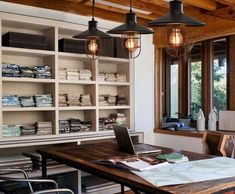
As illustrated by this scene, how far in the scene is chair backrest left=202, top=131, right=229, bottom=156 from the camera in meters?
2.58

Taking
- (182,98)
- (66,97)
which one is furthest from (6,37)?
(182,98)

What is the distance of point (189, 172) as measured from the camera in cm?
180

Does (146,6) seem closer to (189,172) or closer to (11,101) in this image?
(11,101)

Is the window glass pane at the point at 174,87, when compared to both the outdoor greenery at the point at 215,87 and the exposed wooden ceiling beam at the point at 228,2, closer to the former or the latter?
the outdoor greenery at the point at 215,87

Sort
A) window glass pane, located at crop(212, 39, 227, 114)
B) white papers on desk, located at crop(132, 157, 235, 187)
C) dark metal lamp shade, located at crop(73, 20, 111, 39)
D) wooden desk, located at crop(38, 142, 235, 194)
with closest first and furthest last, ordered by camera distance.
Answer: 1. wooden desk, located at crop(38, 142, 235, 194)
2. white papers on desk, located at crop(132, 157, 235, 187)
3. dark metal lamp shade, located at crop(73, 20, 111, 39)
4. window glass pane, located at crop(212, 39, 227, 114)

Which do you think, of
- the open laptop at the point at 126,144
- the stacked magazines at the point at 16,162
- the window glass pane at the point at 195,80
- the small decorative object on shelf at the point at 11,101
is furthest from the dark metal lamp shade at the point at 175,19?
the window glass pane at the point at 195,80

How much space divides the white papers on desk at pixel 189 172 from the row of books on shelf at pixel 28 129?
78.2 inches

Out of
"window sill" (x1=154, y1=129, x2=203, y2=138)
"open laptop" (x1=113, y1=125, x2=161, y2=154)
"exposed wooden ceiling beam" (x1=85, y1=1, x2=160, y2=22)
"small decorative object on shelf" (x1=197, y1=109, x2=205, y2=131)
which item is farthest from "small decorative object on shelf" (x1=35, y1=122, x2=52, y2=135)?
"small decorative object on shelf" (x1=197, y1=109, x2=205, y2=131)

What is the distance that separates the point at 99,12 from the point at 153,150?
2.25 m

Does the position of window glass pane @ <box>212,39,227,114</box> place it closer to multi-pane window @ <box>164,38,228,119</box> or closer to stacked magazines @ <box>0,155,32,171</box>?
multi-pane window @ <box>164,38,228,119</box>

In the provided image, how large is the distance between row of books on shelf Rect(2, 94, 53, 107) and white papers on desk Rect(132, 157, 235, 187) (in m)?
2.04

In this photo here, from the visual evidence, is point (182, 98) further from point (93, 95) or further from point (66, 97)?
point (66, 97)

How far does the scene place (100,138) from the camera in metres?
3.87

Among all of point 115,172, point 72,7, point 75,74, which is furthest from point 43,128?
point 115,172
